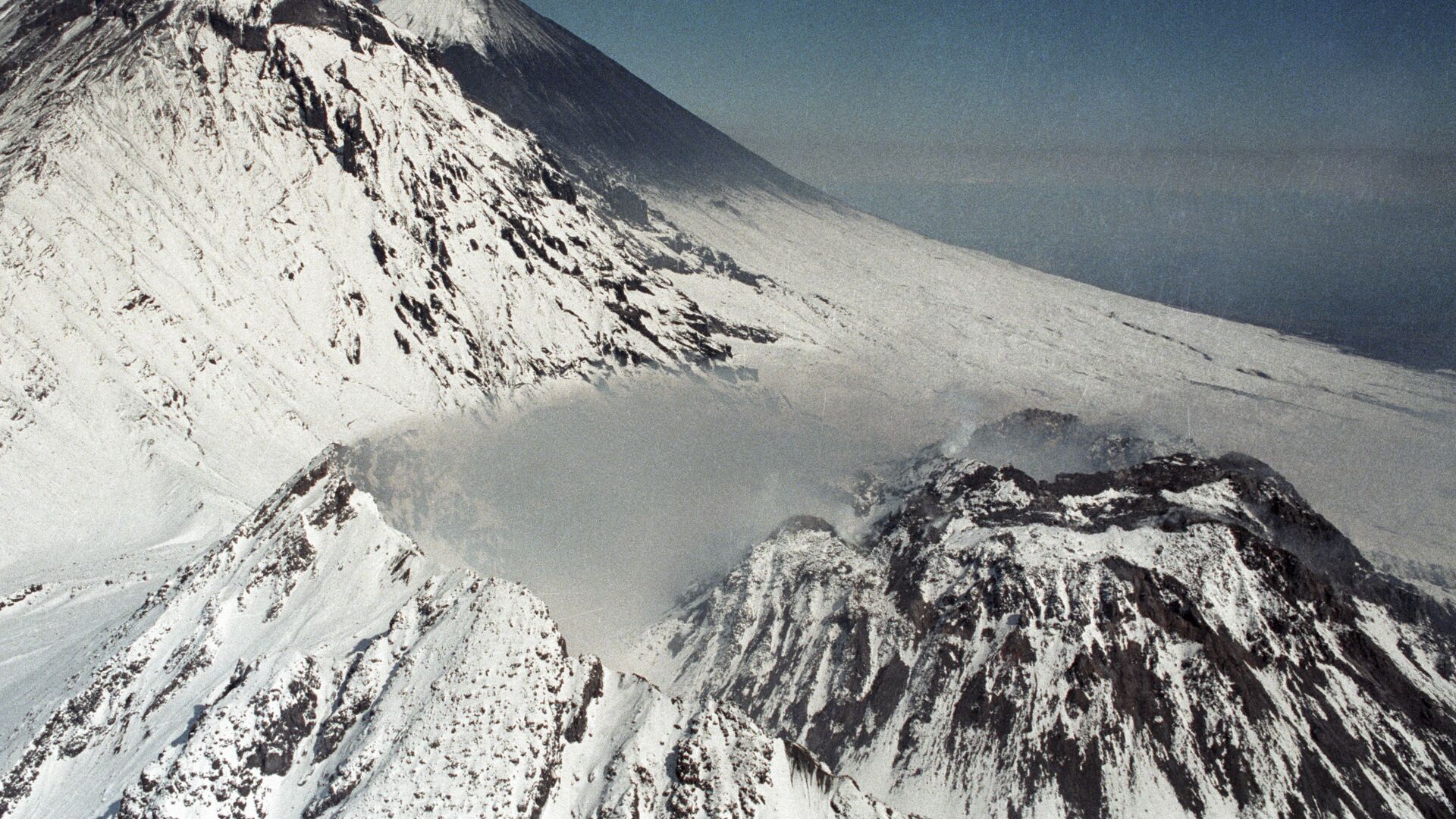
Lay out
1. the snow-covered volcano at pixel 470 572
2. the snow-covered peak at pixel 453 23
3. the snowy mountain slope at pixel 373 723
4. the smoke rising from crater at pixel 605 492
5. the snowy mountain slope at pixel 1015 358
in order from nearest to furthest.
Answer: the snowy mountain slope at pixel 373 723 < the snow-covered volcano at pixel 470 572 < the smoke rising from crater at pixel 605 492 < the snowy mountain slope at pixel 1015 358 < the snow-covered peak at pixel 453 23

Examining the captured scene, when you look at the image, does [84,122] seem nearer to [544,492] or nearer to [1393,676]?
[544,492]

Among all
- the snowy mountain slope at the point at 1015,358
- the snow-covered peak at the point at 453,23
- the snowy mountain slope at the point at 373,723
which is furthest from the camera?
the snow-covered peak at the point at 453,23

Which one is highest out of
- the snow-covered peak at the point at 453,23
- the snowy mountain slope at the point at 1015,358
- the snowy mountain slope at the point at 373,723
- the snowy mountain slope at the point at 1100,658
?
the snow-covered peak at the point at 453,23

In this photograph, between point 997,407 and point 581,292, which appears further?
point 997,407

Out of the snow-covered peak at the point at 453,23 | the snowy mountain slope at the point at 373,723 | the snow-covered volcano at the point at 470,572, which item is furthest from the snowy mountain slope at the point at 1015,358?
the snowy mountain slope at the point at 373,723

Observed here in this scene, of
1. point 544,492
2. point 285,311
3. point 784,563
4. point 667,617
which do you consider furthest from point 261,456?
point 784,563

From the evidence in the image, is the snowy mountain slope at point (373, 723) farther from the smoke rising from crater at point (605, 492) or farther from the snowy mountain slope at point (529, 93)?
the snowy mountain slope at point (529, 93)

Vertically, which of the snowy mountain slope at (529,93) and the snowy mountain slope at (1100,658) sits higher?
the snowy mountain slope at (529,93)
